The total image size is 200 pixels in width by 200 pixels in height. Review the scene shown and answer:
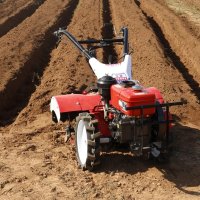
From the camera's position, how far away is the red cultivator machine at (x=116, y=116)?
618cm

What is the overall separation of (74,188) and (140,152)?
989 mm

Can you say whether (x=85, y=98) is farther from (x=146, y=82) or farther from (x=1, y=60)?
(x=1, y=60)

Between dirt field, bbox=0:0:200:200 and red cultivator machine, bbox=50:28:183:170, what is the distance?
0.36 metres

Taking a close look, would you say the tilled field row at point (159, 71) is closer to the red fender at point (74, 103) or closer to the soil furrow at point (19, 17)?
the red fender at point (74, 103)

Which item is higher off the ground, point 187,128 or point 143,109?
point 143,109

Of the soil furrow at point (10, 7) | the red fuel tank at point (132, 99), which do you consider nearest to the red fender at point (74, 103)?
the red fuel tank at point (132, 99)

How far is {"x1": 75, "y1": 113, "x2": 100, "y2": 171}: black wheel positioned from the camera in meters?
6.27

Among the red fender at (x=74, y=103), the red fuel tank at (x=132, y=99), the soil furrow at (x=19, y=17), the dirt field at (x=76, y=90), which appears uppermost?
the red fuel tank at (x=132, y=99)

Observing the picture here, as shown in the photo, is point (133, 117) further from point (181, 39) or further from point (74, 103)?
point (181, 39)

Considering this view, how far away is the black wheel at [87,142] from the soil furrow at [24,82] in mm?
2637

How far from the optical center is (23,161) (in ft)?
22.4

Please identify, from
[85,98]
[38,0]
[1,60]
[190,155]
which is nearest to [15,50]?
[1,60]

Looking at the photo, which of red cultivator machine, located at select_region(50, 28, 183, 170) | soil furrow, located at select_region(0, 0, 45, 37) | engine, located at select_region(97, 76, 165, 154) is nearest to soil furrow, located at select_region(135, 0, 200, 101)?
red cultivator machine, located at select_region(50, 28, 183, 170)

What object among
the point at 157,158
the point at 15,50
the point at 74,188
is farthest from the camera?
the point at 15,50
